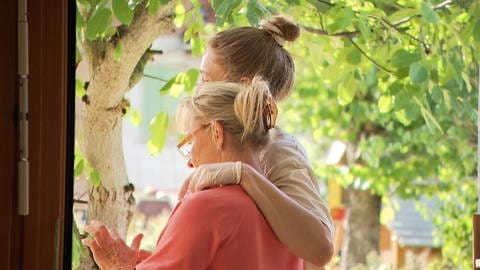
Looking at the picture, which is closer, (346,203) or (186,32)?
(186,32)

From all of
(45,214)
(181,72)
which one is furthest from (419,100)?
(45,214)

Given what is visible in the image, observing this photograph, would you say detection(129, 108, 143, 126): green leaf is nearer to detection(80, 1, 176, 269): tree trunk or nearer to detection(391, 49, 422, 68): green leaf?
detection(80, 1, 176, 269): tree trunk

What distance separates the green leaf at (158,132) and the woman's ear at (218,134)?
649mm

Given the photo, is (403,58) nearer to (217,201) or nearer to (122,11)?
(122,11)

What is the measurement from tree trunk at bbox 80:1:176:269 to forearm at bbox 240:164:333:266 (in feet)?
1.48

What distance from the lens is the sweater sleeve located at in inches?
56.4

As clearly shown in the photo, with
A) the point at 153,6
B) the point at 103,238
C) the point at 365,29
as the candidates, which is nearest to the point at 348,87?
the point at 365,29

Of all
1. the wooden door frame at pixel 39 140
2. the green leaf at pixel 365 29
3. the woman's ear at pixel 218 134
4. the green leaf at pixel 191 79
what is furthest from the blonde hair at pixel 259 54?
the green leaf at pixel 365 29

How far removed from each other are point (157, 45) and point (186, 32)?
0.16m

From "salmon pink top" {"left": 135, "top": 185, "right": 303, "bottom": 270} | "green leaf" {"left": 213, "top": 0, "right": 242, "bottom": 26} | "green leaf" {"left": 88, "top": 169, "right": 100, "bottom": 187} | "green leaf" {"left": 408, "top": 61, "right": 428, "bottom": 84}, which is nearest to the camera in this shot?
"salmon pink top" {"left": 135, "top": 185, "right": 303, "bottom": 270}

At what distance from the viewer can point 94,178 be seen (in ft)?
5.96

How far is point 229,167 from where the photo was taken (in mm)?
1424

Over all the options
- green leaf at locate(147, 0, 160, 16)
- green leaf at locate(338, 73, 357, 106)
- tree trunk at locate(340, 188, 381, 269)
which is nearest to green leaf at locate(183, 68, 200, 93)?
green leaf at locate(147, 0, 160, 16)

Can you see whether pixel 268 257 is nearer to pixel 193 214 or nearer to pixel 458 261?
pixel 193 214
